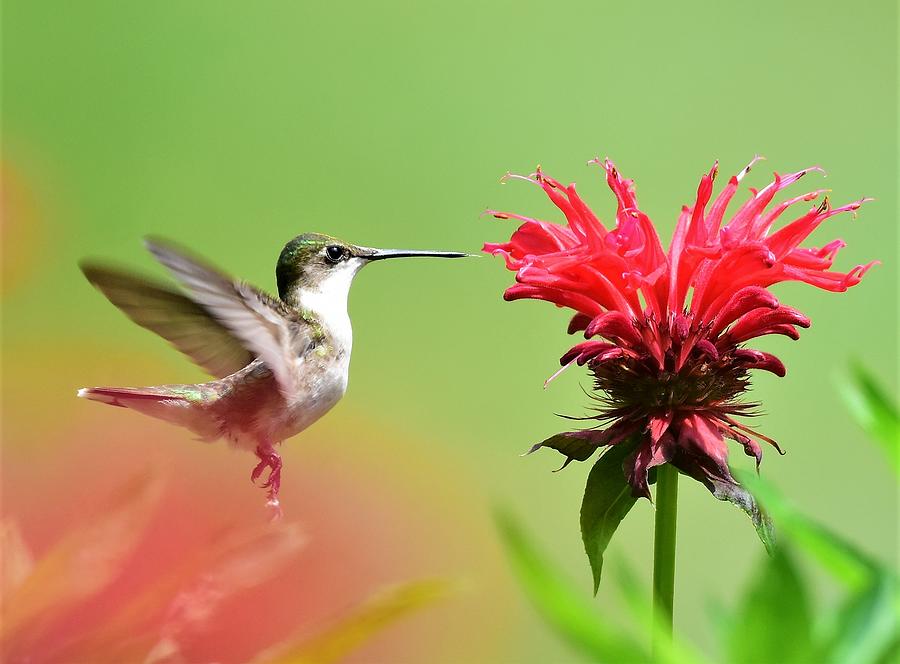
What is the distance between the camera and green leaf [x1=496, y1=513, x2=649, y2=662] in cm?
13

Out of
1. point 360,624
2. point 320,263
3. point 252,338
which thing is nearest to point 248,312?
point 252,338

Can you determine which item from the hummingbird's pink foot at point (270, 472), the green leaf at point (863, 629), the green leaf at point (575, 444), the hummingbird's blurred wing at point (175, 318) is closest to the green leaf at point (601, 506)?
the green leaf at point (575, 444)

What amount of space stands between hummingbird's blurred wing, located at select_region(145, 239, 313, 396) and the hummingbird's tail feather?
0.06 m

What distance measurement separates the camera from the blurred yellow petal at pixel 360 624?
0.59 feet

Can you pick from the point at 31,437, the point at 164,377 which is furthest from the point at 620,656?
the point at 164,377

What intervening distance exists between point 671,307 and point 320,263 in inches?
12.4

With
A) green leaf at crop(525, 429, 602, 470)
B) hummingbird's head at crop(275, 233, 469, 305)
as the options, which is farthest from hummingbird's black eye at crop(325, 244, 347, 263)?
green leaf at crop(525, 429, 602, 470)

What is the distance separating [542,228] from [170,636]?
475 mm

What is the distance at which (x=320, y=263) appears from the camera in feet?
2.67

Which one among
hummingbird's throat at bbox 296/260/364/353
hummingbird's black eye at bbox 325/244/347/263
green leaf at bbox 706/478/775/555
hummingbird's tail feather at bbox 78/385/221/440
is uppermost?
hummingbird's black eye at bbox 325/244/347/263

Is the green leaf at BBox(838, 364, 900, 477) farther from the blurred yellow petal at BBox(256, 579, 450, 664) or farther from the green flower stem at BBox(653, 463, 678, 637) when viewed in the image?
the green flower stem at BBox(653, 463, 678, 637)

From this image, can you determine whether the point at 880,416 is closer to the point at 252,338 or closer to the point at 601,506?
the point at 601,506

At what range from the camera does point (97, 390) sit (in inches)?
26.0

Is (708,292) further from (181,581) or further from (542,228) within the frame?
(181,581)
